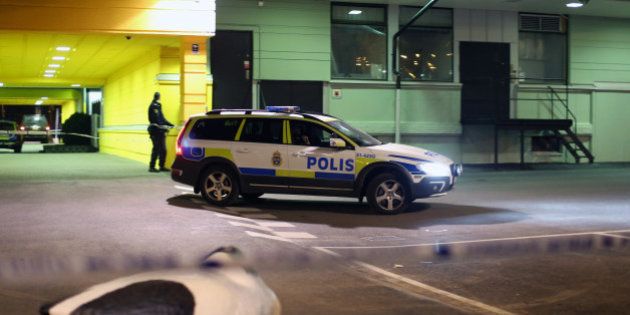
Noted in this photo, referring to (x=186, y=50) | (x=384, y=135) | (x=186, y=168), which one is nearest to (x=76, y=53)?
(x=186, y=50)

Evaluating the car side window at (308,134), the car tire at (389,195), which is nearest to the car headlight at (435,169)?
the car tire at (389,195)

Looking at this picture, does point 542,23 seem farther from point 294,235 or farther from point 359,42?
point 294,235

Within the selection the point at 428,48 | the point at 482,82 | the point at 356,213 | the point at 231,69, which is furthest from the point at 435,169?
the point at 482,82

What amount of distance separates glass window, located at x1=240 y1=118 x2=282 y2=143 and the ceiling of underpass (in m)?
6.68

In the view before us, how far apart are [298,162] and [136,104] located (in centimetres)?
1532

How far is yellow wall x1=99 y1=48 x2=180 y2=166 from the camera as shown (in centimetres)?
2117

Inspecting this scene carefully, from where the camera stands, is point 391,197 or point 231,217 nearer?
point 231,217

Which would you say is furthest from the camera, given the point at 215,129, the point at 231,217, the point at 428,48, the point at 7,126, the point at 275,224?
the point at 7,126

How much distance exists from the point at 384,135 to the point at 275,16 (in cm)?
490

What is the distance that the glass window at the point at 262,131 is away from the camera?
499 inches

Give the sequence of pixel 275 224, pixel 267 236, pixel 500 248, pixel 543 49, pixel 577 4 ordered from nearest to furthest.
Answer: pixel 500 248
pixel 267 236
pixel 275 224
pixel 577 4
pixel 543 49

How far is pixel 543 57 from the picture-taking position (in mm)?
24016

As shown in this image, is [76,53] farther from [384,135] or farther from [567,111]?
[567,111]

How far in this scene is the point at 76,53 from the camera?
2391 centimetres
